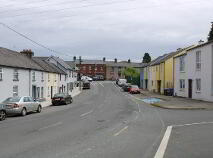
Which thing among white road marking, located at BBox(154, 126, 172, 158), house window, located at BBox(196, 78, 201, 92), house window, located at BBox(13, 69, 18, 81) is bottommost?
white road marking, located at BBox(154, 126, 172, 158)

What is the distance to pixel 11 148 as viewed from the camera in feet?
36.2

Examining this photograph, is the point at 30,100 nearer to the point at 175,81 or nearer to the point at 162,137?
the point at 162,137

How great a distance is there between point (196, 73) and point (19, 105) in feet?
79.5

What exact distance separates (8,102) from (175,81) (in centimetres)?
3241

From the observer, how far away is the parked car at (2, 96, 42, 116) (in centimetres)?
2605

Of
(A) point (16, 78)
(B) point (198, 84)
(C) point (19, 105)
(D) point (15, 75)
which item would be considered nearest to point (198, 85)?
(B) point (198, 84)

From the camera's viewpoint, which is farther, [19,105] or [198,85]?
[198,85]

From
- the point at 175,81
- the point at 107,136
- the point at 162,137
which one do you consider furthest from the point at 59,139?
the point at 175,81

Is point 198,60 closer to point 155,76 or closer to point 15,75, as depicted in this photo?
point 15,75

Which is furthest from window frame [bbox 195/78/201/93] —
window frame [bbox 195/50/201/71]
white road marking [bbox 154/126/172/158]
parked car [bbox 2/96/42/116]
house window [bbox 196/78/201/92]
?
white road marking [bbox 154/126/172/158]

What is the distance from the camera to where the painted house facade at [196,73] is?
38.8 meters

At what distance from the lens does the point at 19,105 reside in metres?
26.3

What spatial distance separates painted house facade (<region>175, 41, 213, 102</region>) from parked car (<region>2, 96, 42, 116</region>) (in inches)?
775

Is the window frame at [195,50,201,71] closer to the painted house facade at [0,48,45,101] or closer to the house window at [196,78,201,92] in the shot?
the house window at [196,78,201,92]
